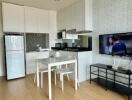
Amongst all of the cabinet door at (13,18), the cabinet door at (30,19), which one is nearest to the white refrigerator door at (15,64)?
the cabinet door at (13,18)

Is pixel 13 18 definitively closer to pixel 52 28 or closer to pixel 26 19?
pixel 26 19

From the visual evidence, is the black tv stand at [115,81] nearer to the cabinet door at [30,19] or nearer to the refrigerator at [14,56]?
the refrigerator at [14,56]

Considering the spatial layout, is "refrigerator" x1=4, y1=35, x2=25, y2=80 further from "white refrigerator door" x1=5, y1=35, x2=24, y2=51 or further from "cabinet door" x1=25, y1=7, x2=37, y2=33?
"cabinet door" x1=25, y1=7, x2=37, y2=33

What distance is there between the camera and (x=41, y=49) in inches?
198

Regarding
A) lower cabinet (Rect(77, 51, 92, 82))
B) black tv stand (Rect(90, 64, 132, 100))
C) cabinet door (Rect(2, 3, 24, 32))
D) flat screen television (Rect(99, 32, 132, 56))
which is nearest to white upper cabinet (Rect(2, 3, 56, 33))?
cabinet door (Rect(2, 3, 24, 32))

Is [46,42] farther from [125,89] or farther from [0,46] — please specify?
[125,89]

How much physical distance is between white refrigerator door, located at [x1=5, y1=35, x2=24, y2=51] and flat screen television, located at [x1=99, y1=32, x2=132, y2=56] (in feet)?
8.79

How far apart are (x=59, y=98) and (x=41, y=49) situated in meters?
2.75

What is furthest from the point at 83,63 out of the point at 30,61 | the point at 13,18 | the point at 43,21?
the point at 13,18

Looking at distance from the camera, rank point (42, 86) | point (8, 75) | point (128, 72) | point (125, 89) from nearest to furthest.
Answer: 1. point (128, 72)
2. point (125, 89)
3. point (42, 86)
4. point (8, 75)

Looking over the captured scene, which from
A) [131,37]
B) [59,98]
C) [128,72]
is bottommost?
[59,98]

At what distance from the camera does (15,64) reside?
4062 millimetres

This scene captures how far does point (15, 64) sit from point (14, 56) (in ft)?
0.92

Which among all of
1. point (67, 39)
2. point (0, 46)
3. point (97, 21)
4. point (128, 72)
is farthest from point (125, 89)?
point (0, 46)
